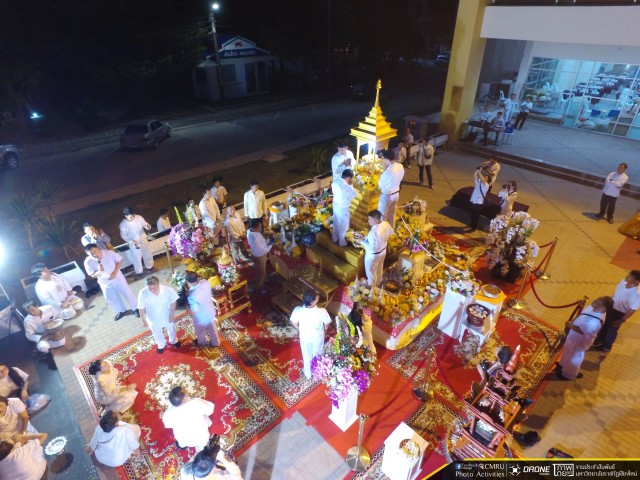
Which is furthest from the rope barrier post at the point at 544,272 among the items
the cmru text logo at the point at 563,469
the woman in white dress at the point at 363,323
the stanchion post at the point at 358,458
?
the stanchion post at the point at 358,458

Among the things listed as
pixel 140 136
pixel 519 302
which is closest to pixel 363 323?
pixel 519 302

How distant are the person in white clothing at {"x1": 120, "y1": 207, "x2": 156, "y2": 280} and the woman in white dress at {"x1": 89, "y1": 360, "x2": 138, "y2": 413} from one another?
363cm

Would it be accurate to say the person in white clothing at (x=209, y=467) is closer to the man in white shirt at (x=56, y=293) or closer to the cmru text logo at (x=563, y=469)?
the cmru text logo at (x=563, y=469)

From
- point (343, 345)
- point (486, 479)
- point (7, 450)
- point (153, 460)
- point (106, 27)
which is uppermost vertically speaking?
point (106, 27)

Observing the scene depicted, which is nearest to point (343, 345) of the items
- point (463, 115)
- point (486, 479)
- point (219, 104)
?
point (486, 479)

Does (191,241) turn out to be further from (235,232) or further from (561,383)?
(561,383)

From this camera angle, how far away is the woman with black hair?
19.4 ft

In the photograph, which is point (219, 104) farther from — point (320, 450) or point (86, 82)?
point (320, 450)

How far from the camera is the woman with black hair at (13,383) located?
5.90 m

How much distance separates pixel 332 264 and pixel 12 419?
5890mm

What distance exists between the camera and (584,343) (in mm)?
6328

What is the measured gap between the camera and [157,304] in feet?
22.0

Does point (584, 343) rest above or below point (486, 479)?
above

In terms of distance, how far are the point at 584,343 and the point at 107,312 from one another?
30.4 feet
